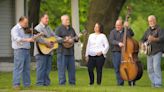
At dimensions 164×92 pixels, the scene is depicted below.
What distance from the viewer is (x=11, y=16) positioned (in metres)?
27.3

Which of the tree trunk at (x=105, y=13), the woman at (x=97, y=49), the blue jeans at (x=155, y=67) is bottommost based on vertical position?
the blue jeans at (x=155, y=67)

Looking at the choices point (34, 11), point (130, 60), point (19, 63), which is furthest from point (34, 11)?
point (19, 63)

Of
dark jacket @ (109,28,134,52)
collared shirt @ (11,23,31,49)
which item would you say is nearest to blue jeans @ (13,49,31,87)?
collared shirt @ (11,23,31,49)

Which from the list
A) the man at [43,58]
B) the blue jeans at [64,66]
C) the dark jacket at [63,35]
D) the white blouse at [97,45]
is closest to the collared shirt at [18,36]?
the man at [43,58]

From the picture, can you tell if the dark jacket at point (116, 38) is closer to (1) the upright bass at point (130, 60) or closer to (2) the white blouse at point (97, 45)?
(2) the white blouse at point (97, 45)

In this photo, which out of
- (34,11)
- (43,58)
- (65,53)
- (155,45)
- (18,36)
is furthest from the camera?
(34,11)

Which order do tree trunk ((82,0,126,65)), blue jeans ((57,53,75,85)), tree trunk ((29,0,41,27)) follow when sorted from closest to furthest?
blue jeans ((57,53,75,85)) → tree trunk ((82,0,126,65)) → tree trunk ((29,0,41,27))

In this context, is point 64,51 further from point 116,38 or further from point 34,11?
point 34,11

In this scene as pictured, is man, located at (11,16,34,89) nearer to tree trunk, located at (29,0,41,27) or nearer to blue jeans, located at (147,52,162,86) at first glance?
blue jeans, located at (147,52,162,86)

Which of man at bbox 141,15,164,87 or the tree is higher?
the tree

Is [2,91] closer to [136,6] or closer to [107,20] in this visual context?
[107,20]

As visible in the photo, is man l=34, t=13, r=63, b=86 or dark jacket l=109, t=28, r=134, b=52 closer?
man l=34, t=13, r=63, b=86

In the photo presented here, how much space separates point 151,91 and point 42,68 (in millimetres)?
3200


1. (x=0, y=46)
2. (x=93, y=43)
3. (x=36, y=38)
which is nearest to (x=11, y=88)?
(x=36, y=38)
